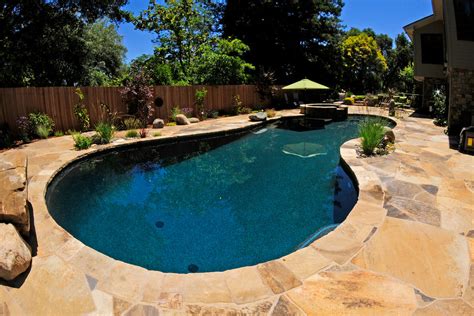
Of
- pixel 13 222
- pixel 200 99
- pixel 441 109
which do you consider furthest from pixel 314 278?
pixel 441 109

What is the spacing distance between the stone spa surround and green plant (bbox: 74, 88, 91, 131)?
6923mm

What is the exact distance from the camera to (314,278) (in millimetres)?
2955

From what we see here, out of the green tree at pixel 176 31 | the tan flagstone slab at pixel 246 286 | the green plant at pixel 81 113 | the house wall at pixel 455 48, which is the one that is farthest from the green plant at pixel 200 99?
the tan flagstone slab at pixel 246 286

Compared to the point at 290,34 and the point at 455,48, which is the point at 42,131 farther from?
the point at 290,34

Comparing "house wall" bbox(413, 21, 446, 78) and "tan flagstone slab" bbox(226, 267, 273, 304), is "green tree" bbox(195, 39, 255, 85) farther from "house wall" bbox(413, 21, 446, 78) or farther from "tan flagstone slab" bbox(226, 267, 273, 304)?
"tan flagstone slab" bbox(226, 267, 273, 304)

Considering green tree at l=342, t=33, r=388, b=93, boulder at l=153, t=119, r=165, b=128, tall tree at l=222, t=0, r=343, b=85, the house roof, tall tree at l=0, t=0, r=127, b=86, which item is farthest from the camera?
green tree at l=342, t=33, r=388, b=93

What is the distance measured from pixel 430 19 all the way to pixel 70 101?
15544mm

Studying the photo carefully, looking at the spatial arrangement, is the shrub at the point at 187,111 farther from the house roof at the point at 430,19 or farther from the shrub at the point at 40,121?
the house roof at the point at 430,19

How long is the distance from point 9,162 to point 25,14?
31.5ft

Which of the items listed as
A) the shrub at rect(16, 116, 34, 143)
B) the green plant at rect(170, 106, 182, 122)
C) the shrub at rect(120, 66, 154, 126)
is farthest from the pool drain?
the green plant at rect(170, 106, 182, 122)

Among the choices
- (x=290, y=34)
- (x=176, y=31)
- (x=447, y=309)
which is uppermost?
(x=290, y=34)

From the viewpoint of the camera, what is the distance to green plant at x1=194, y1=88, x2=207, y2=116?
13.9 m

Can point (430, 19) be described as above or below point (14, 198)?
above

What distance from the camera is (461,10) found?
8.39 m
